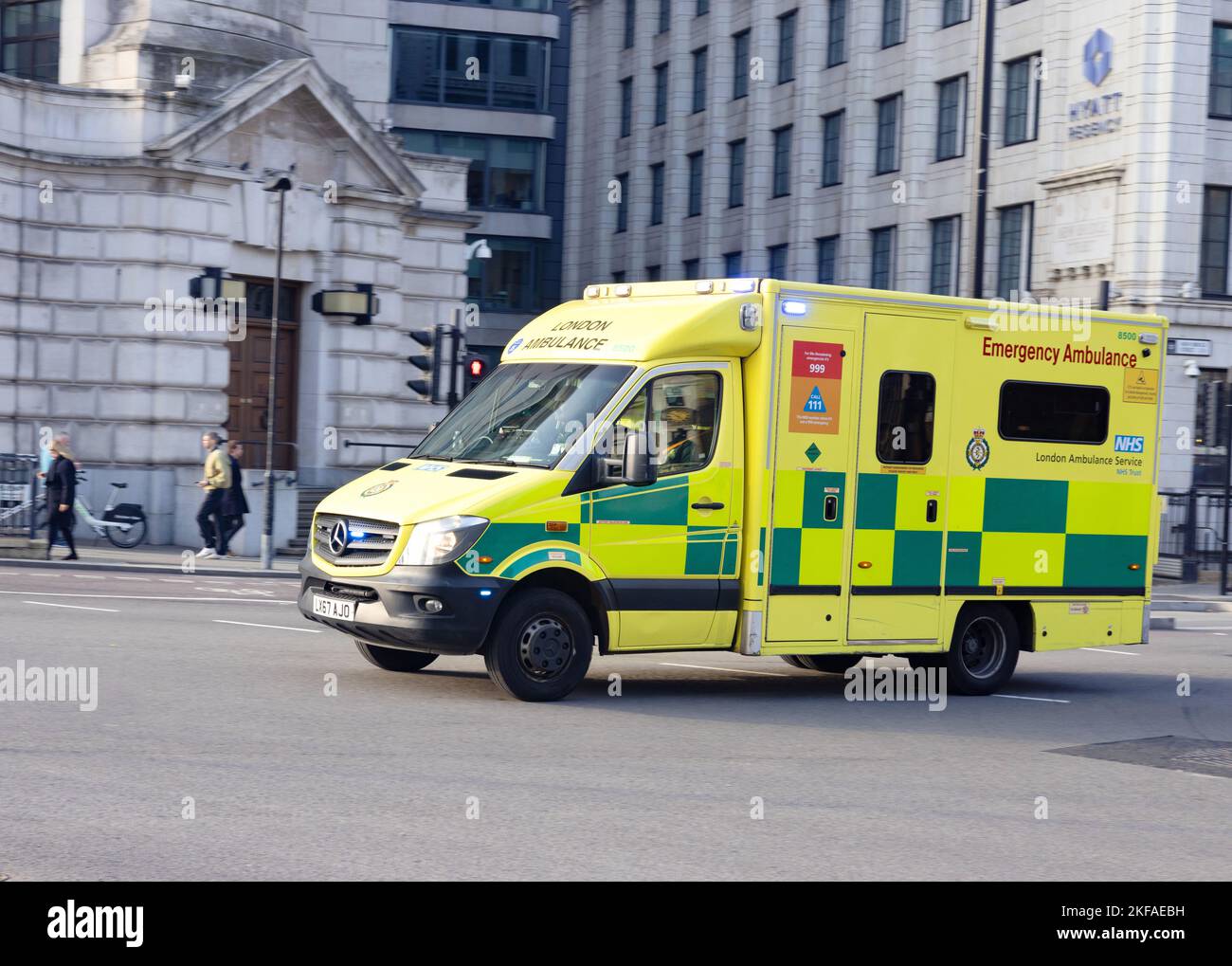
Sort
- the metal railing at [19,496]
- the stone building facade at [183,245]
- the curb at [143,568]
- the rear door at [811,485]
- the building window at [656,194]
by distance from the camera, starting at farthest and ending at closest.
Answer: the building window at [656,194], the stone building facade at [183,245], the metal railing at [19,496], the curb at [143,568], the rear door at [811,485]

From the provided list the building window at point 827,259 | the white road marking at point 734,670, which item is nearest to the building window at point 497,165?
the building window at point 827,259

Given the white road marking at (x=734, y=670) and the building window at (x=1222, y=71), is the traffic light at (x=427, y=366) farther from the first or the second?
the building window at (x=1222, y=71)

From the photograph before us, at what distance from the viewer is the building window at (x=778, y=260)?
156 ft

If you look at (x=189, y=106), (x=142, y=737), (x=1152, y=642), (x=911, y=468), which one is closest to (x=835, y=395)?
(x=911, y=468)

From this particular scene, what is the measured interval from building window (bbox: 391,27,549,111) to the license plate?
49.6m

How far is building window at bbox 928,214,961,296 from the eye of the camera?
3978cm

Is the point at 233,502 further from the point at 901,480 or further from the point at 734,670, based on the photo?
the point at 901,480

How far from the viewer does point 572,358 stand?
12078 millimetres

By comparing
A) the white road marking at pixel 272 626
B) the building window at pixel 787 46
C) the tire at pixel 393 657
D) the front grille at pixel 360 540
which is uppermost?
the building window at pixel 787 46

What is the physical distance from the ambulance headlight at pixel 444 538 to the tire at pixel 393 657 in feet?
5.57

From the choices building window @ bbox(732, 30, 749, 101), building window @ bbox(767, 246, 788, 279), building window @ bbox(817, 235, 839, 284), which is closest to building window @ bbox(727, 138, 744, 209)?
building window @ bbox(732, 30, 749, 101)

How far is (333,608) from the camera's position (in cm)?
1143
